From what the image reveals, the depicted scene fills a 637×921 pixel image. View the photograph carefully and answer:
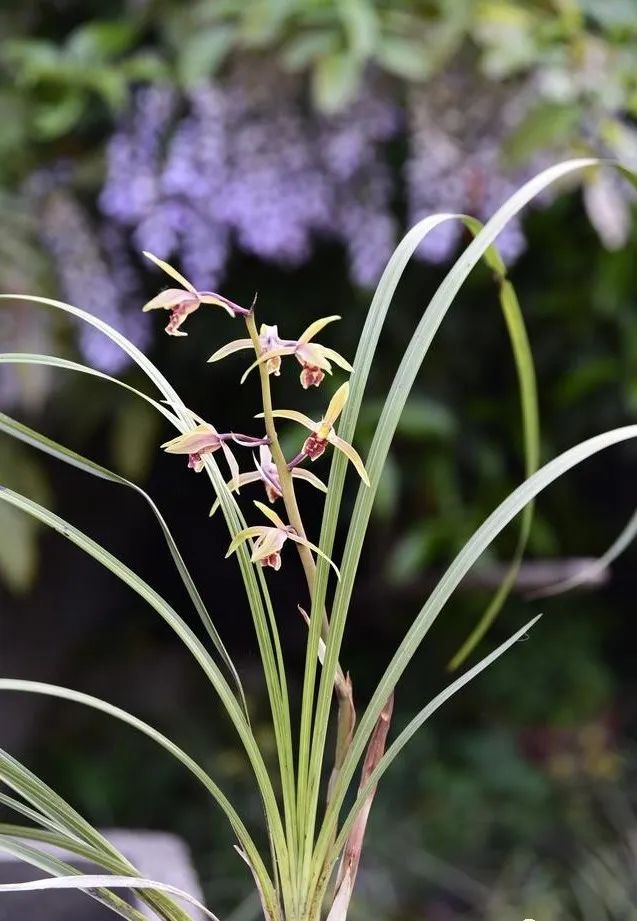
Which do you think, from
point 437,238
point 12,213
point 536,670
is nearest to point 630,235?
point 437,238

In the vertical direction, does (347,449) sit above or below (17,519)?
below

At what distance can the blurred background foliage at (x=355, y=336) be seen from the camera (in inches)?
48.6

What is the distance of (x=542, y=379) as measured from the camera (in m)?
1.72

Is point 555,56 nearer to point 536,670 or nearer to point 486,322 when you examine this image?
point 486,322

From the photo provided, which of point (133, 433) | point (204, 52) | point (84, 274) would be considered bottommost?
point (133, 433)

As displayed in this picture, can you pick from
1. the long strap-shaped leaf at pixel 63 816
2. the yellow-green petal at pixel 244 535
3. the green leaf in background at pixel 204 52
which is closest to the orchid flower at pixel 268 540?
the yellow-green petal at pixel 244 535

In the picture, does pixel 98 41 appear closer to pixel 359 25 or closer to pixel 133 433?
pixel 359 25

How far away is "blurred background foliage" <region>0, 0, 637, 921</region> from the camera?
1233mm

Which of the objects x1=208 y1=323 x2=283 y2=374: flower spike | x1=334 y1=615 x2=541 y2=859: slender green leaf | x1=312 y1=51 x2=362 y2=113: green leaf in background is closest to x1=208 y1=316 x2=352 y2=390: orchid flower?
x1=208 y1=323 x2=283 y2=374: flower spike

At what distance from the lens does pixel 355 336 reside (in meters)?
1.57

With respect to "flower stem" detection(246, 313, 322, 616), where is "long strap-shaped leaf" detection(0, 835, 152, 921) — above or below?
below

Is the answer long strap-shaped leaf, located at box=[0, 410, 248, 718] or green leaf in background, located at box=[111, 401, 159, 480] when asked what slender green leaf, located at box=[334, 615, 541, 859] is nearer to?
long strap-shaped leaf, located at box=[0, 410, 248, 718]

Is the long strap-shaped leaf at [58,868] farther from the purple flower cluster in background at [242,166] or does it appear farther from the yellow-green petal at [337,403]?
the purple flower cluster in background at [242,166]

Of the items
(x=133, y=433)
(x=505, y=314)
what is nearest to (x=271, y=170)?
(x=133, y=433)
